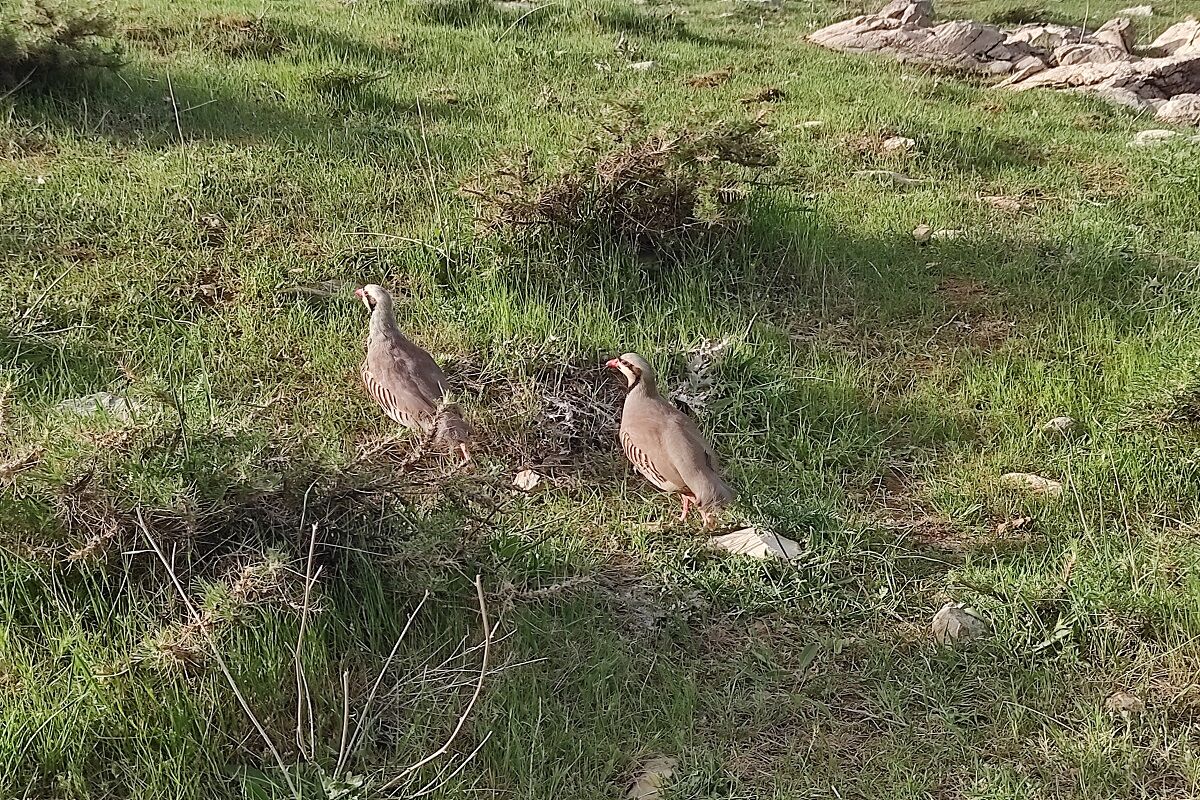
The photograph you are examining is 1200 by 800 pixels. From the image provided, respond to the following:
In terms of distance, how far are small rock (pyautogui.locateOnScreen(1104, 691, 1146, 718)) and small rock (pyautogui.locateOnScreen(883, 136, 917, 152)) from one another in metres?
5.57

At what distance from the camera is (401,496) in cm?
321

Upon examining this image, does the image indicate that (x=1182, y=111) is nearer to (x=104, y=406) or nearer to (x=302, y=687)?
(x=104, y=406)

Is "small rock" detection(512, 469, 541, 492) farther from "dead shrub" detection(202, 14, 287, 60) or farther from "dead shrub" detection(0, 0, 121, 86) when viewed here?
"dead shrub" detection(202, 14, 287, 60)

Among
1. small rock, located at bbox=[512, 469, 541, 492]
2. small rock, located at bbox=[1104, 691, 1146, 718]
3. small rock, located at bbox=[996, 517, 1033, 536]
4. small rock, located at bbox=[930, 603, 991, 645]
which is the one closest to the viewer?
small rock, located at bbox=[1104, 691, 1146, 718]

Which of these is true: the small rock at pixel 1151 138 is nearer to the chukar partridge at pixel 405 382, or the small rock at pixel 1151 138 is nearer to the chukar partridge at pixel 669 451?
the chukar partridge at pixel 669 451

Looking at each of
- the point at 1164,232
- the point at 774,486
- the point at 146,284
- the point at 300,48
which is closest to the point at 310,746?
the point at 774,486

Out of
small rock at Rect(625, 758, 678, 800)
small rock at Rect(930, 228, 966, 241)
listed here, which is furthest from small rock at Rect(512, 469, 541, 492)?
small rock at Rect(930, 228, 966, 241)

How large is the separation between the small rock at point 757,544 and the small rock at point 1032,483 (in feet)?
3.62

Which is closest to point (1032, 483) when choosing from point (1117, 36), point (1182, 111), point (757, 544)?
point (757, 544)

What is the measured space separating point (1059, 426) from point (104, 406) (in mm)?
4315

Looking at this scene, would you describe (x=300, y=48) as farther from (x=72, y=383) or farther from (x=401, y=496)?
(x=401, y=496)

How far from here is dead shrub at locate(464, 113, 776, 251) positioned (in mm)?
5250

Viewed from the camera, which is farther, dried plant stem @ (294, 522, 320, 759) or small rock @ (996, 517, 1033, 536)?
small rock @ (996, 517, 1033, 536)

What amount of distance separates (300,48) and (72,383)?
5474 mm
